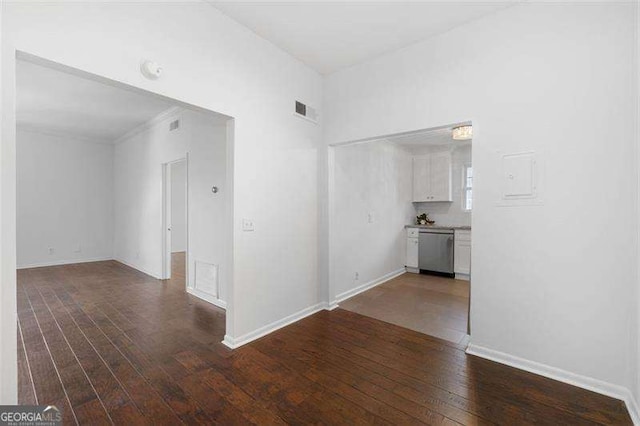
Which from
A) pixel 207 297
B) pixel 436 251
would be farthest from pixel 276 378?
pixel 436 251

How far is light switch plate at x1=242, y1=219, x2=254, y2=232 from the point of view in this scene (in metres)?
2.86

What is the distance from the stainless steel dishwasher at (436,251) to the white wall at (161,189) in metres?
4.09

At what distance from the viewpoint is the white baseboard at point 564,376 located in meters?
1.94

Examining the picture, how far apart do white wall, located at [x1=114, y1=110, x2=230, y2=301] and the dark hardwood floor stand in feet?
3.14

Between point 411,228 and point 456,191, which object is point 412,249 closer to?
point 411,228

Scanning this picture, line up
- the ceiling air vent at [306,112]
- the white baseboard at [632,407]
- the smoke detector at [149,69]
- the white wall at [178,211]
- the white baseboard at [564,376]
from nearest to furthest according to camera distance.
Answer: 1. the white baseboard at [632,407]
2. the white baseboard at [564,376]
3. the smoke detector at [149,69]
4. the ceiling air vent at [306,112]
5. the white wall at [178,211]

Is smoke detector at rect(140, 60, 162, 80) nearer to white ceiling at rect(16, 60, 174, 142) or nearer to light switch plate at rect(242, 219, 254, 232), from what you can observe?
white ceiling at rect(16, 60, 174, 142)

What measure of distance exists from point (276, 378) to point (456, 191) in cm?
565

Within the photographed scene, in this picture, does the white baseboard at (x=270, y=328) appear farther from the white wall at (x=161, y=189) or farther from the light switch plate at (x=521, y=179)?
the light switch plate at (x=521, y=179)

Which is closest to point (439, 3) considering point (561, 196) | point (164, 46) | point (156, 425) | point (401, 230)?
point (561, 196)

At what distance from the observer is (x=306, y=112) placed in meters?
3.60

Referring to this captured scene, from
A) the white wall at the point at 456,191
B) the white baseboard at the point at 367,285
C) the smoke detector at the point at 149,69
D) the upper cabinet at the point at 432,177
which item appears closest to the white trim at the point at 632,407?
the white baseboard at the point at 367,285

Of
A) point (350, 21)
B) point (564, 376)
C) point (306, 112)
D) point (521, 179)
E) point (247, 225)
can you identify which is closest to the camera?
point (564, 376)

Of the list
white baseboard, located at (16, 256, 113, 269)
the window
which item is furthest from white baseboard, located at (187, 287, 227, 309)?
the window
